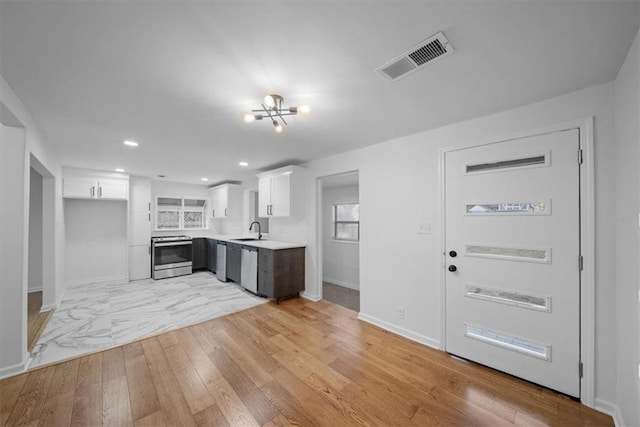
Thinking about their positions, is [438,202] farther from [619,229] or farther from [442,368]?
[442,368]

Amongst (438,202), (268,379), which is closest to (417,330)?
(438,202)

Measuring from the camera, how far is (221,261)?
526 cm

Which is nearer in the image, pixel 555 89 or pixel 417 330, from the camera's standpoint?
pixel 555 89

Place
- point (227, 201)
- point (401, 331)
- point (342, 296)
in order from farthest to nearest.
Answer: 1. point (227, 201)
2. point (342, 296)
3. point (401, 331)

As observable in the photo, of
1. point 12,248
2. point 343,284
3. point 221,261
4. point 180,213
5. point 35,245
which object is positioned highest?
point 180,213

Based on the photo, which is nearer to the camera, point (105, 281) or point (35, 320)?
point (35, 320)

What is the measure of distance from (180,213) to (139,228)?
1.20 meters

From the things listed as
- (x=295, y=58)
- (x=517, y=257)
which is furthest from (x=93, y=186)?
(x=517, y=257)

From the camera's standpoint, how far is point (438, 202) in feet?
8.43

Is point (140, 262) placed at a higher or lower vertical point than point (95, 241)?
lower

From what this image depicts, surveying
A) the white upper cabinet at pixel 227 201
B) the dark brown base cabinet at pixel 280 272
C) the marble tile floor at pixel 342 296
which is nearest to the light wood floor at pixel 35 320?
the dark brown base cabinet at pixel 280 272

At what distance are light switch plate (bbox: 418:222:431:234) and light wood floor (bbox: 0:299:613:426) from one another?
49.9 inches

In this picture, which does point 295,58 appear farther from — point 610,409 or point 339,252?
point 339,252

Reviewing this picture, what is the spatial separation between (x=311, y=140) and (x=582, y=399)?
3.38 m
